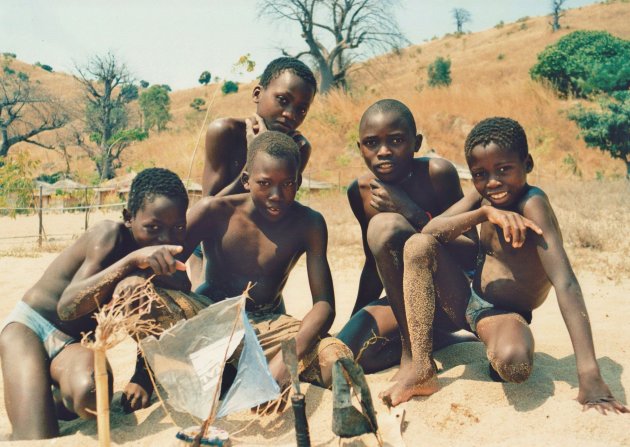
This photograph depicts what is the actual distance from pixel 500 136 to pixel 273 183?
1.14 metres

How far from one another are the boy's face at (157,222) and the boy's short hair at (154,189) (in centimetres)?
2

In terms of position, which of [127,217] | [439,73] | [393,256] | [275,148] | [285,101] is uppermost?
[439,73]

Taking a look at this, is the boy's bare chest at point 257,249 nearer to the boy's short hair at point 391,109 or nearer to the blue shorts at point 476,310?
the boy's short hair at point 391,109

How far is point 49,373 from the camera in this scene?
2.51 metres

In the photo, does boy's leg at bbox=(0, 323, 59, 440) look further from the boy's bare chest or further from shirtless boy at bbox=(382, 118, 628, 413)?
shirtless boy at bbox=(382, 118, 628, 413)

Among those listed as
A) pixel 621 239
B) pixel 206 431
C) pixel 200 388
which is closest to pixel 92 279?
pixel 200 388

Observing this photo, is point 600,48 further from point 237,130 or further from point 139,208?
point 139,208

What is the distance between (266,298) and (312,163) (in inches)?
583

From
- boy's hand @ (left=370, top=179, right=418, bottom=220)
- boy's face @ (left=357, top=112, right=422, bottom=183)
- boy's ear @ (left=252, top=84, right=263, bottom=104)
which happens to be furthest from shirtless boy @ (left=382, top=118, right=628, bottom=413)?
boy's ear @ (left=252, top=84, right=263, bottom=104)

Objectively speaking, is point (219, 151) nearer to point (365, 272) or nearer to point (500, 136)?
point (365, 272)

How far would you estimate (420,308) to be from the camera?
2568mm

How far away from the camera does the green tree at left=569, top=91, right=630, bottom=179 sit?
41.9ft

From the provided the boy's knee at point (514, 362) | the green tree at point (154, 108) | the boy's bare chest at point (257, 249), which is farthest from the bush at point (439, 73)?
the boy's knee at point (514, 362)

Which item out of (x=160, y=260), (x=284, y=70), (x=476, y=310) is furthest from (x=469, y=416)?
(x=284, y=70)
